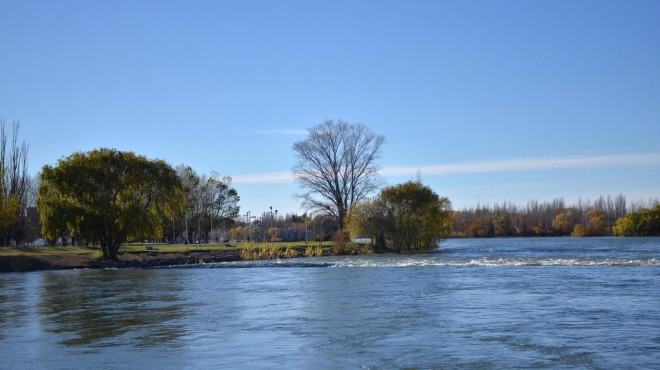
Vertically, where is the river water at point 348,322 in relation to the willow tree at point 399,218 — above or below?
below

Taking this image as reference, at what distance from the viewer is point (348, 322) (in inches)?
746

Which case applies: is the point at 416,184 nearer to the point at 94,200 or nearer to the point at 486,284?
the point at 94,200

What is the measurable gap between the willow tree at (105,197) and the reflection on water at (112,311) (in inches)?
648

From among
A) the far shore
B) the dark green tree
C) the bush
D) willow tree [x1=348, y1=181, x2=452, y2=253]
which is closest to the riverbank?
the far shore

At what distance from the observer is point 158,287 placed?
104ft

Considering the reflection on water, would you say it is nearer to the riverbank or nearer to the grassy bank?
the riverbank

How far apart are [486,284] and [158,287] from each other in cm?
1425

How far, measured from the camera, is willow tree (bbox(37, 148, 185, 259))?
5300 cm

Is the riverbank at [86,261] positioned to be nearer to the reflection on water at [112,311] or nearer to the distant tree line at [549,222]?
the reflection on water at [112,311]

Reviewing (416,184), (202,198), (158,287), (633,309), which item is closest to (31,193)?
(202,198)

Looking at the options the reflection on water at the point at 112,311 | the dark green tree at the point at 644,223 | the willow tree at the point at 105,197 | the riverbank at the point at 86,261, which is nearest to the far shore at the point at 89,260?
the riverbank at the point at 86,261

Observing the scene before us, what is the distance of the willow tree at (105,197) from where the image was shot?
53.0 m

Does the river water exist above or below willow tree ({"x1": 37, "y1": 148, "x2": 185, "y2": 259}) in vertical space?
below

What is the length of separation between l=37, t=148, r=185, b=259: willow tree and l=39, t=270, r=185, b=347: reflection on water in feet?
54.0
